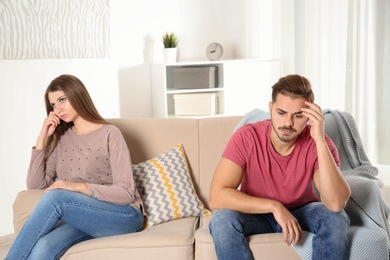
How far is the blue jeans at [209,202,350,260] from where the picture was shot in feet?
7.20

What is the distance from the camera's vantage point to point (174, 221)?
274 cm

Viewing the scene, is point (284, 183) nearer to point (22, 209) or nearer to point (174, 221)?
point (174, 221)

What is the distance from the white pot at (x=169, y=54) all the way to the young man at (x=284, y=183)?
2528 millimetres

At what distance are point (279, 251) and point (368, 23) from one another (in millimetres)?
2498

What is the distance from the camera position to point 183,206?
2.79 metres

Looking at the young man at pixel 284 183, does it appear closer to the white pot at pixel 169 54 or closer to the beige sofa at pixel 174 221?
the beige sofa at pixel 174 221

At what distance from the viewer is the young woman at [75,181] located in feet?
7.82

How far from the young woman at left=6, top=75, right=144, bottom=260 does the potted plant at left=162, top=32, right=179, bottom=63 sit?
7.33 ft

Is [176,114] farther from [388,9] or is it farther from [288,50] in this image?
[388,9]

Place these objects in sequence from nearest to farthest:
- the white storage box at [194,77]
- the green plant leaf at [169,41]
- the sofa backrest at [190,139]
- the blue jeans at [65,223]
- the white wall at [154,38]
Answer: the blue jeans at [65,223]
the sofa backrest at [190,139]
the white wall at [154,38]
the white storage box at [194,77]
the green plant leaf at [169,41]

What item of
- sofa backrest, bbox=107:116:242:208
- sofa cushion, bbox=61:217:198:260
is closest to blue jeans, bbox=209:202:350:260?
sofa cushion, bbox=61:217:198:260

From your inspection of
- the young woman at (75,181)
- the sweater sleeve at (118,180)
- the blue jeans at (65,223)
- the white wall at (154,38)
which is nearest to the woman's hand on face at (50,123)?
the young woman at (75,181)

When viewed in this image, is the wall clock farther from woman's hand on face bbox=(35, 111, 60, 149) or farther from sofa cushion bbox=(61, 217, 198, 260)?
sofa cushion bbox=(61, 217, 198, 260)

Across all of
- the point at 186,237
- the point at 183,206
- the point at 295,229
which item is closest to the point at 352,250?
the point at 295,229
